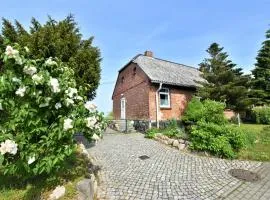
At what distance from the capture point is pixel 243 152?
986cm

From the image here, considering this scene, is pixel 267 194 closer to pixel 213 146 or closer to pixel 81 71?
pixel 213 146

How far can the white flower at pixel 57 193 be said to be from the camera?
4848 mm

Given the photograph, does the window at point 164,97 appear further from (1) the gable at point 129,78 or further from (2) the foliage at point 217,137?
(2) the foliage at point 217,137

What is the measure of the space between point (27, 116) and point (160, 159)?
5879mm

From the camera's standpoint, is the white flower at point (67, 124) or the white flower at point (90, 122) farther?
the white flower at point (90, 122)

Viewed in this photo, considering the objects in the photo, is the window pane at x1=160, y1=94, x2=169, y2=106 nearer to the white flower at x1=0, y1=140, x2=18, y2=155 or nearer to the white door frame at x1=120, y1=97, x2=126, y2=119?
the white door frame at x1=120, y1=97, x2=126, y2=119

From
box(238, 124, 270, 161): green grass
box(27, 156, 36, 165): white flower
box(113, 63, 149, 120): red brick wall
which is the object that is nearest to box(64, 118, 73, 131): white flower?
box(27, 156, 36, 165): white flower

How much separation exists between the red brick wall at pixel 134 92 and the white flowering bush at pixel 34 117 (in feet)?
38.3

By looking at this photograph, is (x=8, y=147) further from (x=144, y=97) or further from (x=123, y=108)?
(x=123, y=108)

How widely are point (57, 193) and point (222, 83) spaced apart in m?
14.0

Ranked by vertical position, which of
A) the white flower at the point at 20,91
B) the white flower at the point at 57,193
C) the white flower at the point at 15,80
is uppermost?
the white flower at the point at 15,80

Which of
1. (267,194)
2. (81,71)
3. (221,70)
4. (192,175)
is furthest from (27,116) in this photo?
(221,70)

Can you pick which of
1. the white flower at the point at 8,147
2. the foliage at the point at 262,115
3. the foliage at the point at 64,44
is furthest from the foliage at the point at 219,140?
the foliage at the point at 262,115

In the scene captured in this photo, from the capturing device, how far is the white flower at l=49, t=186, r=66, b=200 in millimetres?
4848
